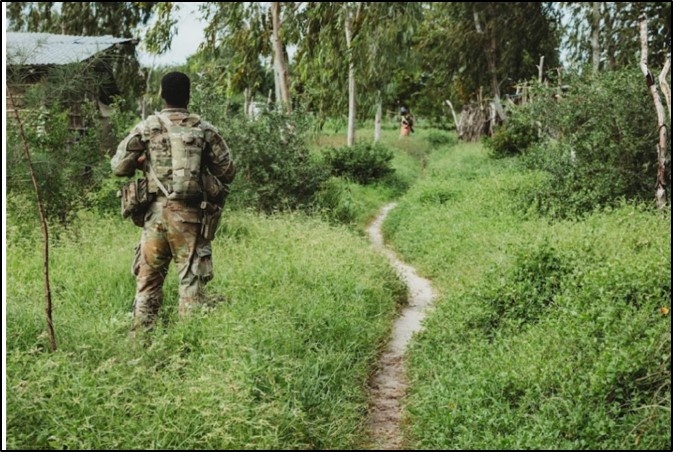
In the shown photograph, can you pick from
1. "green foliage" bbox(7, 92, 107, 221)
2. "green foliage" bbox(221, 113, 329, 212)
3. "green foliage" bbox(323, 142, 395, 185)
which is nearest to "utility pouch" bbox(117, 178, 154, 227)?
"green foliage" bbox(7, 92, 107, 221)

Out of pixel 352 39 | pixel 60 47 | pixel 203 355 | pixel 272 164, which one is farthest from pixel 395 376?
pixel 352 39

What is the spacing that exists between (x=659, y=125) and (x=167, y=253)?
6.77 m

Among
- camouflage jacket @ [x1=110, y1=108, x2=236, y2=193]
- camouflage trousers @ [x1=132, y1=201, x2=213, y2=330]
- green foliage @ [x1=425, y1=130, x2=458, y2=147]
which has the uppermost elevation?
camouflage jacket @ [x1=110, y1=108, x2=236, y2=193]

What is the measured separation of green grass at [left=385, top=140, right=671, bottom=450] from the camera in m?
4.24

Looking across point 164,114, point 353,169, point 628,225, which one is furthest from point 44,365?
point 353,169

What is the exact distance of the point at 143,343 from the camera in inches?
205

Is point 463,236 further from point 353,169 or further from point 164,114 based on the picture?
point 353,169

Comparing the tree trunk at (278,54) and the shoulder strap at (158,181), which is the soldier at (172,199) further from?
the tree trunk at (278,54)

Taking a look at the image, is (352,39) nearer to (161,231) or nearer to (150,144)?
(150,144)

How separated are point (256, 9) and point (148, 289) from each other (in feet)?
34.1

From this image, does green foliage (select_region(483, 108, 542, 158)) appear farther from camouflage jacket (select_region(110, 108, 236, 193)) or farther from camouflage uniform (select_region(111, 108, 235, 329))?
camouflage uniform (select_region(111, 108, 235, 329))

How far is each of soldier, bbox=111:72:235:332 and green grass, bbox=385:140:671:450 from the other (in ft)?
7.10

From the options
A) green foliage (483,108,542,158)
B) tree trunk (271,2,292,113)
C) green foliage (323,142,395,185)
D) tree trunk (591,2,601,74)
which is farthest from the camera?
green foliage (483,108,542,158)

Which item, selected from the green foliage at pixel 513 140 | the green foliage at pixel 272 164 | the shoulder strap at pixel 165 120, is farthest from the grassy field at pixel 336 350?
the green foliage at pixel 513 140
